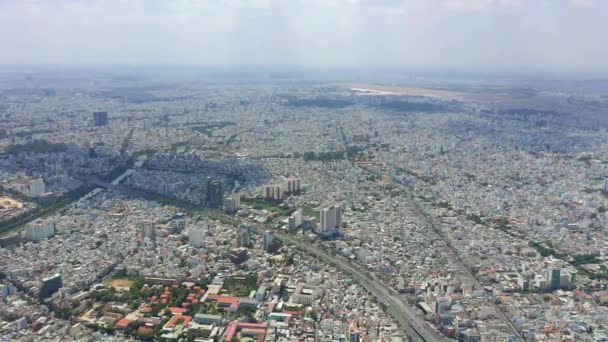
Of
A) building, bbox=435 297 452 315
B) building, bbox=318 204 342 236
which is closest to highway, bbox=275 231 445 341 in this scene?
building, bbox=435 297 452 315

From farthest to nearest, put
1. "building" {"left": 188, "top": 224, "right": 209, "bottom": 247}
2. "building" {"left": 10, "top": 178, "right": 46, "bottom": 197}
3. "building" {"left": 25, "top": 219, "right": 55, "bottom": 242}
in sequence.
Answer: "building" {"left": 10, "top": 178, "right": 46, "bottom": 197} < "building" {"left": 25, "top": 219, "right": 55, "bottom": 242} < "building" {"left": 188, "top": 224, "right": 209, "bottom": 247}

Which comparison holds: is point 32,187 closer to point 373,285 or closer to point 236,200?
point 236,200

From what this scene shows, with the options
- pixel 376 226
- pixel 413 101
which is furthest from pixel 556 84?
pixel 376 226

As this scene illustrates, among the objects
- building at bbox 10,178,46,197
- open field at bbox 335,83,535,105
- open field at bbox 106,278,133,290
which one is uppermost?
open field at bbox 335,83,535,105

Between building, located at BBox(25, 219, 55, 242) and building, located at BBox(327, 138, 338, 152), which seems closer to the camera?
building, located at BBox(25, 219, 55, 242)

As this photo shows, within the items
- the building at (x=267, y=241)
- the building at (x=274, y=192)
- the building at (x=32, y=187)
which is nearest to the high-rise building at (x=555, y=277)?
the building at (x=267, y=241)

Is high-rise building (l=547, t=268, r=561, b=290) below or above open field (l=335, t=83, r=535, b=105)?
below

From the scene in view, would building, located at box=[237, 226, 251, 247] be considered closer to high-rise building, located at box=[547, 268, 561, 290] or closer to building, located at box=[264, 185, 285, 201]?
building, located at box=[264, 185, 285, 201]

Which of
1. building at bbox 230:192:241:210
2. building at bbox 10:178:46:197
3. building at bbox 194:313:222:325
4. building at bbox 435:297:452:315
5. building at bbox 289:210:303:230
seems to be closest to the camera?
building at bbox 194:313:222:325

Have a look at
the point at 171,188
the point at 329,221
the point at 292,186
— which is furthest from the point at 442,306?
the point at 171,188
